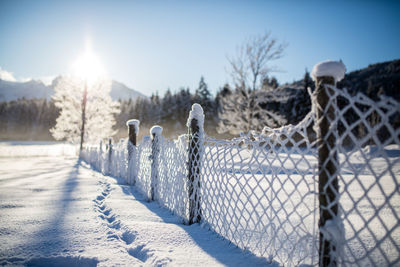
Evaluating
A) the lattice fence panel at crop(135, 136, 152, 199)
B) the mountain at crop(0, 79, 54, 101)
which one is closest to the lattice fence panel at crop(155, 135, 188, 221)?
the lattice fence panel at crop(135, 136, 152, 199)

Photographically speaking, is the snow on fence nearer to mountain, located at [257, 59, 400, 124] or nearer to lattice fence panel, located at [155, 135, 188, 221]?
lattice fence panel, located at [155, 135, 188, 221]

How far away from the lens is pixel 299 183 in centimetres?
133

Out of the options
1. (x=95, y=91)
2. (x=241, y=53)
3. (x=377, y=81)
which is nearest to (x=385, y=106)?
(x=241, y=53)

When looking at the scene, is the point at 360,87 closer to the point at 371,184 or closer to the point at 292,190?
the point at 292,190

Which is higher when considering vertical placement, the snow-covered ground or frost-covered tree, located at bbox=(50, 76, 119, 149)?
frost-covered tree, located at bbox=(50, 76, 119, 149)

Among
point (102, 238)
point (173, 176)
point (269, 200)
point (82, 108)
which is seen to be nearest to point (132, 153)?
point (173, 176)

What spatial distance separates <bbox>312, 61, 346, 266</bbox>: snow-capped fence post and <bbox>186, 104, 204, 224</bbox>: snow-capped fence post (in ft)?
4.54

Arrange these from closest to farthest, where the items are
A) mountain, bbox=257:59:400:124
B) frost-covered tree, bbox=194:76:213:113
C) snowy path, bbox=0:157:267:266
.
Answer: snowy path, bbox=0:157:267:266
mountain, bbox=257:59:400:124
frost-covered tree, bbox=194:76:213:113

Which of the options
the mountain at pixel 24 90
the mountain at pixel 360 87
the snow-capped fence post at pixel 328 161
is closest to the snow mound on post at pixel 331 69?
the snow-capped fence post at pixel 328 161

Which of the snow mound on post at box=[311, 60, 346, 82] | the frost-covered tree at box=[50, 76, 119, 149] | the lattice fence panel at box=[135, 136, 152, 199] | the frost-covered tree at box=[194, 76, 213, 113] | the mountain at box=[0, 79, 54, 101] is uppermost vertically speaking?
the mountain at box=[0, 79, 54, 101]

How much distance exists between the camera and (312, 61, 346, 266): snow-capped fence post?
113 cm

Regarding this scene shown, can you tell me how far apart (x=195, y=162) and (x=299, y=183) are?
135 cm

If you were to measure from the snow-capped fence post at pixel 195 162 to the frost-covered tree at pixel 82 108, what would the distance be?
15282 millimetres

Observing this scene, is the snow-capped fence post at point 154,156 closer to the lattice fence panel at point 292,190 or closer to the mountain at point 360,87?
the lattice fence panel at point 292,190
